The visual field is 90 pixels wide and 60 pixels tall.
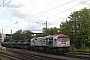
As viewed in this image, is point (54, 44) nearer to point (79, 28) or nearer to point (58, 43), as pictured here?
point (58, 43)

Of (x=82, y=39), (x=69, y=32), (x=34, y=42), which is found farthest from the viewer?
(x=69, y=32)

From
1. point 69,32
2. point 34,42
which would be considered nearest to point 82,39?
point 69,32

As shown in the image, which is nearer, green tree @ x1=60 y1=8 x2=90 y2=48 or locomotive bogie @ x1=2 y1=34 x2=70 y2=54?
locomotive bogie @ x1=2 y1=34 x2=70 y2=54

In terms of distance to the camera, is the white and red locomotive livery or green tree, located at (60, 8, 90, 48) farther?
green tree, located at (60, 8, 90, 48)

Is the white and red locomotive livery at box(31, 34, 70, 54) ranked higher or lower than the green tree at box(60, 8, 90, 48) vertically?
lower

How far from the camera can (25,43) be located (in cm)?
5753

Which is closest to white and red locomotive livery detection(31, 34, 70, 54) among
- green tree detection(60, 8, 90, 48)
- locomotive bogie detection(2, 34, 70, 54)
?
locomotive bogie detection(2, 34, 70, 54)

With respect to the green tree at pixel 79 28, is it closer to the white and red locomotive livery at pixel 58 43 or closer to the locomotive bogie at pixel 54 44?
the locomotive bogie at pixel 54 44

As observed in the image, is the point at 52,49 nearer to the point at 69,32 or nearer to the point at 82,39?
the point at 82,39

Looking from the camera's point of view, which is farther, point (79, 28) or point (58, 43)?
point (79, 28)

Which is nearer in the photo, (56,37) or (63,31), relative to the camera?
(56,37)

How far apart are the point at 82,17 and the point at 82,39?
1019 cm

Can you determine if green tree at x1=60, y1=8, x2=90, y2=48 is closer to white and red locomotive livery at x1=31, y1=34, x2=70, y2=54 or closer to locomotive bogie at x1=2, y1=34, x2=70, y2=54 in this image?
locomotive bogie at x1=2, y1=34, x2=70, y2=54

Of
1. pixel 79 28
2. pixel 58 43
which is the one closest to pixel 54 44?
pixel 58 43
